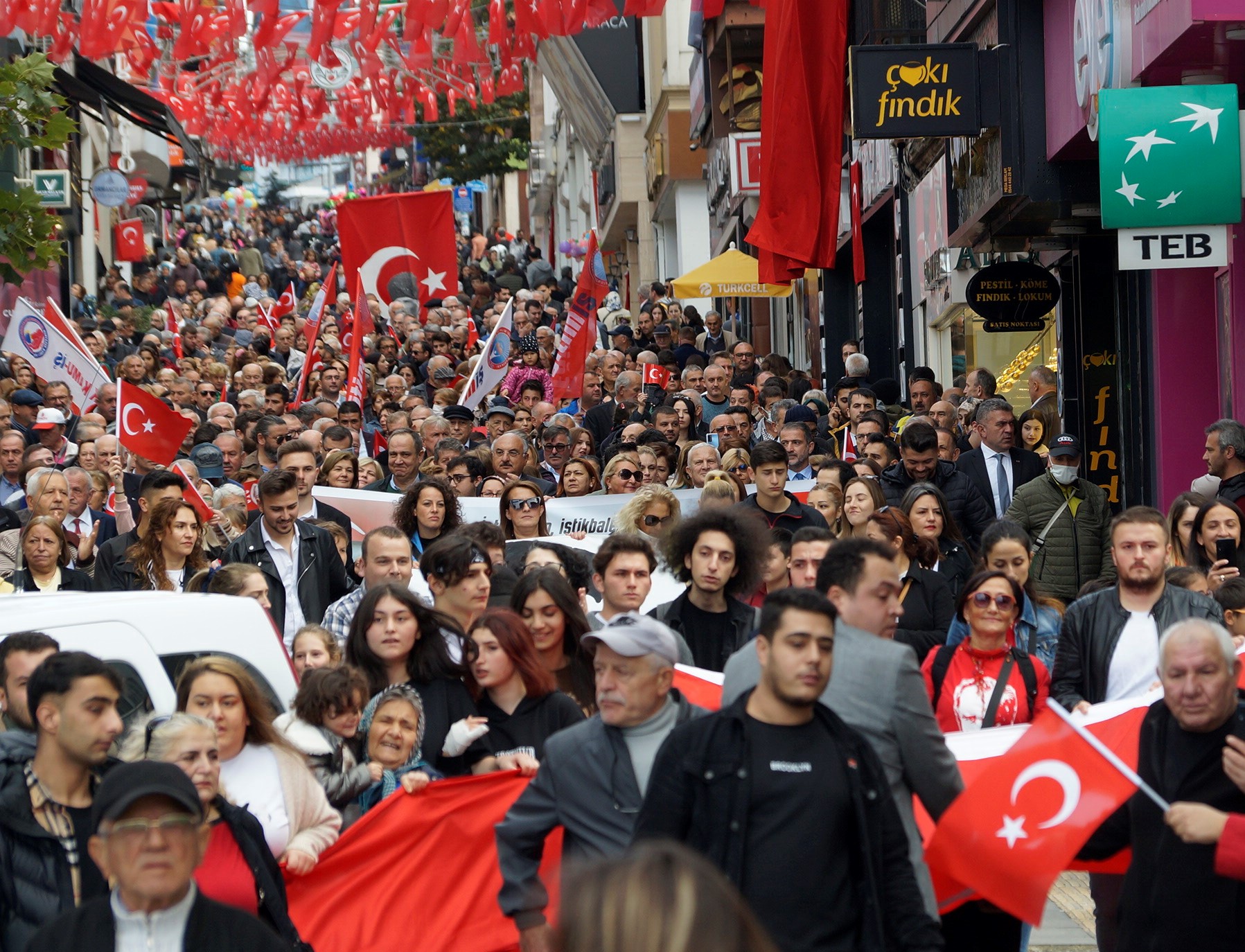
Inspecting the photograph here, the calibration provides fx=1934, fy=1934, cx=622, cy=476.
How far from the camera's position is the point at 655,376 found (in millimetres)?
20672

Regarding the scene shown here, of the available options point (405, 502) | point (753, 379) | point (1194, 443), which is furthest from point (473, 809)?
point (753, 379)

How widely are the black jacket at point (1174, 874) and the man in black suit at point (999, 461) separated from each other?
24.5 ft

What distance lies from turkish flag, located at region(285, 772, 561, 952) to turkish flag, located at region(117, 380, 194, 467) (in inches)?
324

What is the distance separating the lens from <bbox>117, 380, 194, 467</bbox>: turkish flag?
14.4 metres

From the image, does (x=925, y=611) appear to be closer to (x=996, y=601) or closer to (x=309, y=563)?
(x=996, y=601)

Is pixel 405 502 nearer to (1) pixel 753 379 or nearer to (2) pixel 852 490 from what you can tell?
(2) pixel 852 490

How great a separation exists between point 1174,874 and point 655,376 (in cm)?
1542

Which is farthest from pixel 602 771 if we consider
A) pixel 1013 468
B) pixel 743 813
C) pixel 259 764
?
pixel 1013 468

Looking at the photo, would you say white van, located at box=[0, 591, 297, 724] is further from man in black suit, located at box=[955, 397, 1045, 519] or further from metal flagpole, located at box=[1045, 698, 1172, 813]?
man in black suit, located at box=[955, 397, 1045, 519]

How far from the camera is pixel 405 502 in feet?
Result: 34.9

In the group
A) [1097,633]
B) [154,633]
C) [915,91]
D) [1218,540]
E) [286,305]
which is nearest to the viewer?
[154,633]

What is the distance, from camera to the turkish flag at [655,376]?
20.6m

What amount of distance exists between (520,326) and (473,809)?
2058cm

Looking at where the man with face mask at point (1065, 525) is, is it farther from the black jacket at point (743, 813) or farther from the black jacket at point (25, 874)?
the black jacket at point (25, 874)
